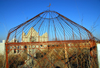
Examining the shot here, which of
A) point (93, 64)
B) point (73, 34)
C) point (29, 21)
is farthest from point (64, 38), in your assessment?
point (29, 21)

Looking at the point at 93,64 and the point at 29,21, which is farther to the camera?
the point at 29,21

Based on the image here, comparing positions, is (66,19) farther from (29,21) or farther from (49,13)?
(29,21)

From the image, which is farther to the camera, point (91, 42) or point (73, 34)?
point (73, 34)

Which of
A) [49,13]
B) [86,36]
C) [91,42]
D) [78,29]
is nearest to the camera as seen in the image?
[91,42]

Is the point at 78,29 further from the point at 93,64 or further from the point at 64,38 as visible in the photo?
the point at 93,64

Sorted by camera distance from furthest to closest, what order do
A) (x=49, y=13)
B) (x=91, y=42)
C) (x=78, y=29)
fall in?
(x=49, y=13) → (x=78, y=29) → (x=91, y=42)

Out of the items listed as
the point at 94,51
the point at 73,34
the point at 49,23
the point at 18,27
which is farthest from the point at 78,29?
the point at 18,27

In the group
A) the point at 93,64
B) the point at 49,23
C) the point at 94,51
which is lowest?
the point at 93,64

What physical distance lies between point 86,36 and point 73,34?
2.71ft

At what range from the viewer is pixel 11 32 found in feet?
14.0

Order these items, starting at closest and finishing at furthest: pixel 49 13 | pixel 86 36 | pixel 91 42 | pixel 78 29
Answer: pixel 91 42
pixel 86 36
pixel 78 29
pixel 49 13

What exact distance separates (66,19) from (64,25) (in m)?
0.56

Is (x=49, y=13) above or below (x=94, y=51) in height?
above

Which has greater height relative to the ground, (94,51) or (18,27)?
(18,27)
